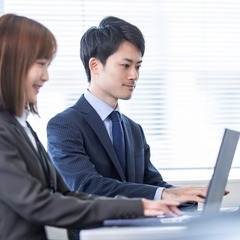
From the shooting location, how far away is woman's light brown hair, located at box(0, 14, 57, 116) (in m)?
1.20

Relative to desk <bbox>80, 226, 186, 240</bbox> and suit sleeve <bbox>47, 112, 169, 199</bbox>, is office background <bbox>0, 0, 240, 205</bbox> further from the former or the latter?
→ desk <bbox>80, 226, 186, 240</bbox>

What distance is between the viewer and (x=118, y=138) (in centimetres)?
189

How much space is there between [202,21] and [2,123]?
1.77 meters

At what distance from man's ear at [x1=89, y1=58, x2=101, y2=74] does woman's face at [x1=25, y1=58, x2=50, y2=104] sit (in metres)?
0.72

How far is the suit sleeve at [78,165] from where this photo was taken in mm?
1664

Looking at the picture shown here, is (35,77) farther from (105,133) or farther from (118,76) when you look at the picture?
(118,76)

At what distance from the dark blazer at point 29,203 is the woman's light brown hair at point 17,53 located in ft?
0.18

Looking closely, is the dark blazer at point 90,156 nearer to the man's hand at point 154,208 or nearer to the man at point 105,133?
the man at point 105,133

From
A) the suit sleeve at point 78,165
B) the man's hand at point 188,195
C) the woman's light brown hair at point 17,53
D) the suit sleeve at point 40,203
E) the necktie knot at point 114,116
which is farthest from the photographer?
the necktie knot at point 114,116

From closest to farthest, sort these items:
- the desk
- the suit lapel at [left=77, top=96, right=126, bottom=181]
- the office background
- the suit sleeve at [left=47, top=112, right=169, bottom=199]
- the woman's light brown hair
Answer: the desk < the woman's light brown hair < the suit sleeve at [left=47, top=112, right=169, bottom=199] < the suit lapel at [left=77, top=96, right=126, bottom=181] < the office background

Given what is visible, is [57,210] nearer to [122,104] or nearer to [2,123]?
[2,123]

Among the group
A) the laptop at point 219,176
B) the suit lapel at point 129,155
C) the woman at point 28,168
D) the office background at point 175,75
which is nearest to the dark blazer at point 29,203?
the woman at point 28,168

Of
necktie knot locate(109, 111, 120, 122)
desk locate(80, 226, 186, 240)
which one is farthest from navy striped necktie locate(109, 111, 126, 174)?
desk locate(80, 226, 186, 240)

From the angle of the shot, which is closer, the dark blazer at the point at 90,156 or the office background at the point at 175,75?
the dark blazer at the point at 90,156
